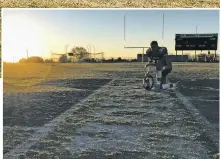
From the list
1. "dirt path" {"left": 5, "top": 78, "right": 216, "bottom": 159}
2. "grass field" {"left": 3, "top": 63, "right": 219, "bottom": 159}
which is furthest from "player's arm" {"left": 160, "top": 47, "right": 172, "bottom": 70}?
"dirt path" {"left": 5, "top": 78, "right": 216, "bottom": 159}

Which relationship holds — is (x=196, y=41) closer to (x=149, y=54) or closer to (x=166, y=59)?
(x=166, y=59)

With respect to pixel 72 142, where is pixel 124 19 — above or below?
above

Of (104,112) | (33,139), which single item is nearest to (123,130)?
(104,112)

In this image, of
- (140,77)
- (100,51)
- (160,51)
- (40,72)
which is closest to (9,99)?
(40,72)

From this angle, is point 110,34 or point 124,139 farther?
point 110,34

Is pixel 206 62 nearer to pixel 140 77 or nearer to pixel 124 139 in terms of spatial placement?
pixel 140 77

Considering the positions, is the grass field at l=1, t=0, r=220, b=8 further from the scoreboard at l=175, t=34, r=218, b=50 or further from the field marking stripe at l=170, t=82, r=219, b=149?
the field marking stripe at l=170, t=82, r=219, b=149
